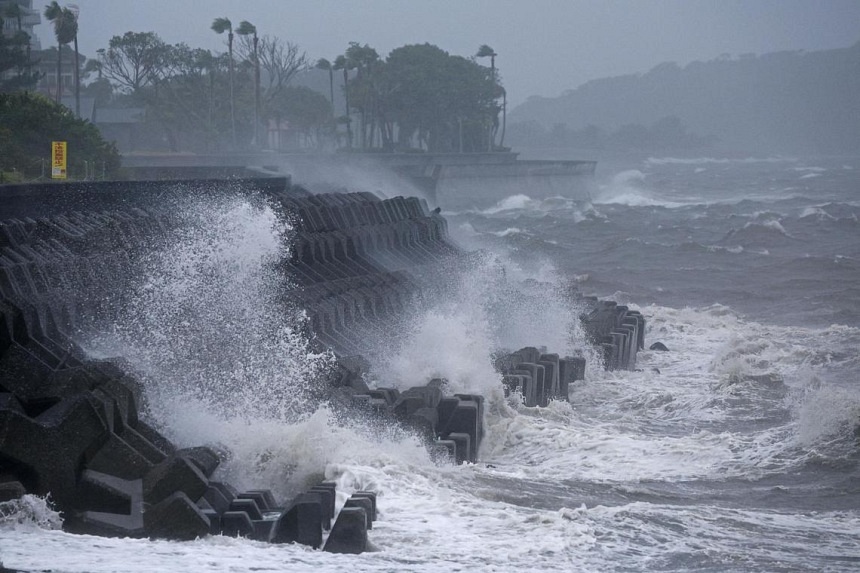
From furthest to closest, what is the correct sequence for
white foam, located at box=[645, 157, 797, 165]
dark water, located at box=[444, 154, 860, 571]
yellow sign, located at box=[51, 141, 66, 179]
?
1. white foam, located at box=[645, 157, 797, 165]
2. yellow sign, located at box=[51, 141, 66, 179]
3. dark water, located at box=[444, 154, 860, 571]

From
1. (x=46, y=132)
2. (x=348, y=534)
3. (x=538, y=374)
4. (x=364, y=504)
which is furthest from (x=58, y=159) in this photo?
(x=348, y=534)

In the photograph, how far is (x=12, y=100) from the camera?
24734mm

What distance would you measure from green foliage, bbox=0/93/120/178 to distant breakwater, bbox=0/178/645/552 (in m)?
7.20

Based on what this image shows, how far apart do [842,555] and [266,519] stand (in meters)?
3.61

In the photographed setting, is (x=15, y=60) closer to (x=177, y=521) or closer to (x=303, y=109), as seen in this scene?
(x=303, y=109)

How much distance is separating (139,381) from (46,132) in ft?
54.4

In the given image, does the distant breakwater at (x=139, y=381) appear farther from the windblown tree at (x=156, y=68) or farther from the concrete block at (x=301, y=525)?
the windblown tree at (x=156, y=68)

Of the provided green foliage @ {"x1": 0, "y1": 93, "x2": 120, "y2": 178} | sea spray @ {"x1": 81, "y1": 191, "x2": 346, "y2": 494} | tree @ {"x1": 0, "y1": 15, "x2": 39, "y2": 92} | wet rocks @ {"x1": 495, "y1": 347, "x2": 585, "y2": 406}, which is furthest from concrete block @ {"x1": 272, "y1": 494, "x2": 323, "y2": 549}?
tree @ {"x1": 0, "y1": 15, "x2": 39, "y2": 92}

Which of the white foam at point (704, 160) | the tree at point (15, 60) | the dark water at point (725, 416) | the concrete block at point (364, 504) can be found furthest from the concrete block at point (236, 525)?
the white foam at point (704, 160)

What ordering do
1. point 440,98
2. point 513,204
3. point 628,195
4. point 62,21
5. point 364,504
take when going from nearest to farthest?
point 364,504, point 62,21, point 513,204, point 628,195, point 440,98

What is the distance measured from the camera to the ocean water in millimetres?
7094

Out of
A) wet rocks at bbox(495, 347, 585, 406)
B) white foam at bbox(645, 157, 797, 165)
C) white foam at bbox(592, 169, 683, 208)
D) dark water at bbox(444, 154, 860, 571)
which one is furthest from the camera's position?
white foam at bbox(645, 157, 797, 165)

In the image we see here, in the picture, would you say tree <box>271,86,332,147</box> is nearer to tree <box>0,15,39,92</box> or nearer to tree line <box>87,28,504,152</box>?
tree line <box>87,28,504,152</box>

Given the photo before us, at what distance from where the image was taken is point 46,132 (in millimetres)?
24375
